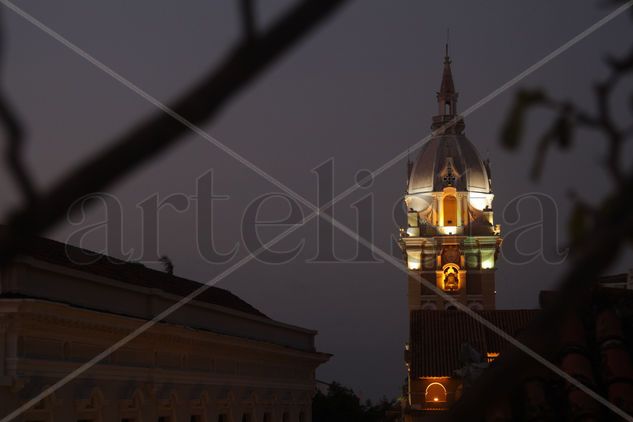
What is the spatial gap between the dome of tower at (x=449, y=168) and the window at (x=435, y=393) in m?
45.8

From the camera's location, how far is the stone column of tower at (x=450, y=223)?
287 feet

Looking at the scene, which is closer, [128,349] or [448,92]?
[128,349]

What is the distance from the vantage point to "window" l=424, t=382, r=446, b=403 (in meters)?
44.2

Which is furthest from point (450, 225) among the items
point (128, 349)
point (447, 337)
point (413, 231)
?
point (128, 349)

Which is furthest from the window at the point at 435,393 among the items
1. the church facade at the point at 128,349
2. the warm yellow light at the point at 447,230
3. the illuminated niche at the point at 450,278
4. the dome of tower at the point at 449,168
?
the dome of tower at the point at 449,168

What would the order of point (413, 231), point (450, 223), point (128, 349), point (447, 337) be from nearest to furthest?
point (128, 349) → point (447, 337) → point (413, 231) → point (450, 223)

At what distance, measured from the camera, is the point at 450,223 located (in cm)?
9050

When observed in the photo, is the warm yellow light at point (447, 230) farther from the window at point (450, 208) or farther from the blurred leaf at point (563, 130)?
the blurred leaf at point (563, 130)

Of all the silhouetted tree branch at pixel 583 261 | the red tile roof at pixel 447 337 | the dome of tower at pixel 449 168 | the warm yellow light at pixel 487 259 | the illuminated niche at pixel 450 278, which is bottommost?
the silhouetted tree branch at pixel 583 261

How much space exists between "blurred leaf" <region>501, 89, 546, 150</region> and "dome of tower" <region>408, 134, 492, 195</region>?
287 ft

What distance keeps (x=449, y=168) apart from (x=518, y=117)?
88.4 m

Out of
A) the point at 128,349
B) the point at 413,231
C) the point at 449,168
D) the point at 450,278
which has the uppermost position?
the point at 449,168

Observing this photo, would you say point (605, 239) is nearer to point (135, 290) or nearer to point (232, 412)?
point (135, 290)

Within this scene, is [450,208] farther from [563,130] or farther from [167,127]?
[167,127]
